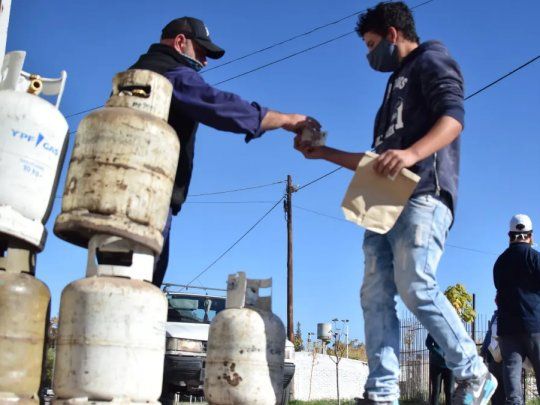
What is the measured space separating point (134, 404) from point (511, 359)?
11.9 ft

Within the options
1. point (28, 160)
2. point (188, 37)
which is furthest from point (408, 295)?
point (188, 37)

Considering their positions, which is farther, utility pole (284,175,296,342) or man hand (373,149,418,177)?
utility pole (284,175,296,342)

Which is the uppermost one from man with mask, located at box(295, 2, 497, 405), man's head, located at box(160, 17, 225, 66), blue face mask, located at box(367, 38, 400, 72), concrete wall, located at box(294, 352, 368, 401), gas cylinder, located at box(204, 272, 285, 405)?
man's head, located at box(160, 17, 225, 66)

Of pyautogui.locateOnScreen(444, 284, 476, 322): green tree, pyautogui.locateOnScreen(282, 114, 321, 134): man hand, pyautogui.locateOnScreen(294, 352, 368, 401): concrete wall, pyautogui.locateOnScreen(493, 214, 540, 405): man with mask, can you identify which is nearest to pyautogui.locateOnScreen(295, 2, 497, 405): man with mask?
pyautogui.locateOnScreen(282, 114, 321, 134): man hand

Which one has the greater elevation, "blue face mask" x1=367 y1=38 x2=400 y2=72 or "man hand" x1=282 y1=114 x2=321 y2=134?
"blue face mask" x1=367 y1=38 x2=400 y2=72

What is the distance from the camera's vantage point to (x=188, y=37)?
4051 millimetres

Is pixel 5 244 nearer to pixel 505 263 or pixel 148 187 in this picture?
pixel 148 187

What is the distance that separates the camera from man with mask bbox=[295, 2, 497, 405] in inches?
119

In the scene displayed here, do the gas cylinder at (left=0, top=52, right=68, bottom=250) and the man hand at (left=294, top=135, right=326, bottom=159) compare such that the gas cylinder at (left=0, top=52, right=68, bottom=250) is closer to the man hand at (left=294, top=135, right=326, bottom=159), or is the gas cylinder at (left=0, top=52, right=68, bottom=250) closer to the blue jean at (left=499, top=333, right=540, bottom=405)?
the man hand at (left=294, top=135, right=326, bottom=159)

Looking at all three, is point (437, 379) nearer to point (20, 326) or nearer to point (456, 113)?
point (456, 113)

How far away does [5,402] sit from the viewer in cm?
284

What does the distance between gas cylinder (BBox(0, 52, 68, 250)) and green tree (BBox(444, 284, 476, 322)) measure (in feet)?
41.6

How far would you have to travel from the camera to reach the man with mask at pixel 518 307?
211 inches

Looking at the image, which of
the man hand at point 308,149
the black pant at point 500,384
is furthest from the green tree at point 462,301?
the man hand at point 308,149
